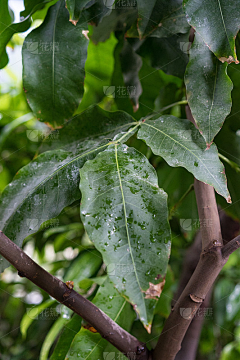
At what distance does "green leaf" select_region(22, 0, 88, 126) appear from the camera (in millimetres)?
463

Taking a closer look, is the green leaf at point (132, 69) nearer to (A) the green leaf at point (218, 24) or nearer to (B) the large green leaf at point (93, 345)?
(A) the green leaf at point (218, 24)

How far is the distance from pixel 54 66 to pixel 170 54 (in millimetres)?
206

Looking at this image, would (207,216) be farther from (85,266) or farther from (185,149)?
(85,266)

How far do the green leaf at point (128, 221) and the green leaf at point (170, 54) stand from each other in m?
0.26

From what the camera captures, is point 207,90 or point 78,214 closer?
point 207,90

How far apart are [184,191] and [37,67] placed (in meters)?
0.36

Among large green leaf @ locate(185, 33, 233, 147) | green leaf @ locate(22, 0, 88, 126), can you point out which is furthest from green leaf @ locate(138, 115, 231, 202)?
green leaf @ locate(22, 0, 88, 126)

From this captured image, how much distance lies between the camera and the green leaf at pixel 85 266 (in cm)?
66

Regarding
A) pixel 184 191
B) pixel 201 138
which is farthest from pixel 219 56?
pixel 184 191

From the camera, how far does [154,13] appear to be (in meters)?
0.45

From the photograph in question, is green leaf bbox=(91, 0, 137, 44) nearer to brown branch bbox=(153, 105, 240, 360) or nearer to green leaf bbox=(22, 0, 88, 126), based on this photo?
green leaf bbox=(22, 0, 88, 126)

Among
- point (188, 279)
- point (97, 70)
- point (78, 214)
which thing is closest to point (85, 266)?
point (78, 214)

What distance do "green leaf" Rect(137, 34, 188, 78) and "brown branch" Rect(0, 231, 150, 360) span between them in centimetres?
40

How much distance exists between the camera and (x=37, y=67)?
1.52 feet
